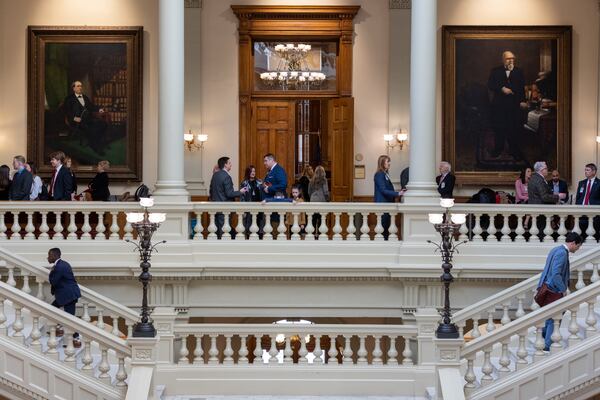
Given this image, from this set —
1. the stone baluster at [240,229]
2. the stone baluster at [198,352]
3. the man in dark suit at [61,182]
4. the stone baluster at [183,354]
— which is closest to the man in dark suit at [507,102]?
the stone baluster at [240,229]

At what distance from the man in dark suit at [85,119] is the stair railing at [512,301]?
29.9 feet

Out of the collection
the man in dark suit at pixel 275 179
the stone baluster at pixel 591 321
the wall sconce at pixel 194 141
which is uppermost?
the wall sconce at pixel 194 141

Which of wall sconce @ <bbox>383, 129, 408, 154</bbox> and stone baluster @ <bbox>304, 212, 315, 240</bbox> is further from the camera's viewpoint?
wall sconce @ <bbox>383, 129, 408, 154</bbox>

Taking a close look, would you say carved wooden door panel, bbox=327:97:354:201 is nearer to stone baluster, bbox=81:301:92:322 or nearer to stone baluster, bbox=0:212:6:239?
stone baluster, bbox=0:212:6:239

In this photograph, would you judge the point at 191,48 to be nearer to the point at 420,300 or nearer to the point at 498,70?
the point at 498,70

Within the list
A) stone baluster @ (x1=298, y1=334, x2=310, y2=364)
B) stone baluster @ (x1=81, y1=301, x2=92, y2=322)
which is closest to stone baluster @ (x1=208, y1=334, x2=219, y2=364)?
stone baluster @ (x1=298, y1=334, x2=310, y2=364)

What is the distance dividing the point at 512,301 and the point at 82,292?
5.76m

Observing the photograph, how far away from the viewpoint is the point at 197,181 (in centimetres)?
2277

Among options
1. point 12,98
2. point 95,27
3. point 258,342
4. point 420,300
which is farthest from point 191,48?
point 258,342

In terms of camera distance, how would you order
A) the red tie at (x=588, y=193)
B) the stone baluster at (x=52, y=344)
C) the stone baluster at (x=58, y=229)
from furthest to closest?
the red tie at (x=588, y=193)
the stone baluster at (x=58, y=229)
the stone baluster at (x=52, y=344)

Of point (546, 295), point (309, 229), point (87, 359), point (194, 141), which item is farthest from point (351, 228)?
point (194, 141)

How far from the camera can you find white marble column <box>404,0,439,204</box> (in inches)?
698

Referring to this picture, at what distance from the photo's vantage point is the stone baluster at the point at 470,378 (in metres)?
13.5

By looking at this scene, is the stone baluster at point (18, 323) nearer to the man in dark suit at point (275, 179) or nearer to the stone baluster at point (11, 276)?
the stone baluster at point (11, 276)
